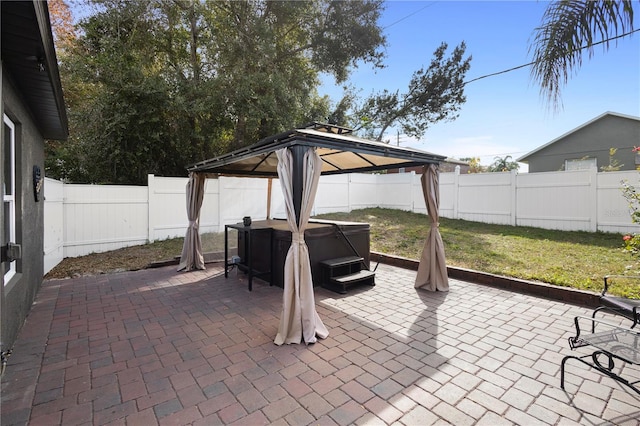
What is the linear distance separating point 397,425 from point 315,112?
1025cm

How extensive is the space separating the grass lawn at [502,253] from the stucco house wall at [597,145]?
7846mm

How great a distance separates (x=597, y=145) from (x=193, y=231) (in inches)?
663

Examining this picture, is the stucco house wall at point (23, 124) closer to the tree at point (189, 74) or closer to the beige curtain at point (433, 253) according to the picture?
the tree at point (189, 74)

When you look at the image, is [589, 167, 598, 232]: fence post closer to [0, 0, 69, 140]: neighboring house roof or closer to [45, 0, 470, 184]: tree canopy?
[45, 0, 470, 184]: tree canopy

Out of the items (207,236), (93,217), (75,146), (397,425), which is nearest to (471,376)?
(397,425)

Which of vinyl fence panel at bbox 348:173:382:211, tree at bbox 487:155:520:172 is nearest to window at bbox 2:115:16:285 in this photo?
vinyl fence panel at bbox 348:173:382:211

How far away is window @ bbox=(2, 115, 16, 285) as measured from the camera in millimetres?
3037

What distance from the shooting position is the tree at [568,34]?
9.62 ft

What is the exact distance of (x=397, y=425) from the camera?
1951 mm

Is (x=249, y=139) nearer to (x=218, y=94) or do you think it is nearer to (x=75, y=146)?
(x=218, y=94)

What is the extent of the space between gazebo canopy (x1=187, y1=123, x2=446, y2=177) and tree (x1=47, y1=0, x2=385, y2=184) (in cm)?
316

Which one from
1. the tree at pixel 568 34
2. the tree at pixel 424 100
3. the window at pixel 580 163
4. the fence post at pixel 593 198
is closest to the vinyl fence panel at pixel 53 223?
the tree at pixel 568 34

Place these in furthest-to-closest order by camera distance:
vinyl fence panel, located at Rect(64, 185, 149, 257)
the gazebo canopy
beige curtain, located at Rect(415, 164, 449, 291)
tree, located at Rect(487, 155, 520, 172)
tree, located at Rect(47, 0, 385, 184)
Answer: tree, located at Rect(487, 155, 520, 172) → tree, located at Rect(47, 0, 385, 184) → vinyl fence panel, located at Rect(64, 185, 149, 257) → beige curtain, located at Rect(415, 164, 449, 291) → the gazebo canopy

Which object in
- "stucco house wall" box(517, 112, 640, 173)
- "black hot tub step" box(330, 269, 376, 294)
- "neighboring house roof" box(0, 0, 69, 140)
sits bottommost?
"black hot tub step" box(330, 269, 376, 294)
